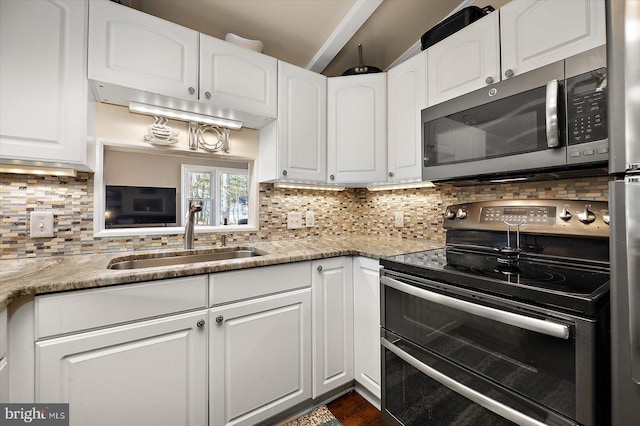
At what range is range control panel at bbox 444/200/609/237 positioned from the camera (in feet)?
3.77

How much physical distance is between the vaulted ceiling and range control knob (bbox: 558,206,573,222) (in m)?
1.36

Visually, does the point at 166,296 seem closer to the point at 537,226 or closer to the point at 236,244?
the point at 236,244

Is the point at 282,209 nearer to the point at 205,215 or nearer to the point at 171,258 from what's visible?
the point at 205,215

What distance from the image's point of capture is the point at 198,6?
1.63m

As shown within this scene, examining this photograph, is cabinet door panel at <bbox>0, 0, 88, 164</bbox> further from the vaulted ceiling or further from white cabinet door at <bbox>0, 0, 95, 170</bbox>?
the vaulted ceiling

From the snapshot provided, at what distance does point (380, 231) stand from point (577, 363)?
5.38ft

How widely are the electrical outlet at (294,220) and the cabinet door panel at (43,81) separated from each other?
129 cm

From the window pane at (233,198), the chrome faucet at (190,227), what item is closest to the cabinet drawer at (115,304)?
the chrome faucet at (190,227)

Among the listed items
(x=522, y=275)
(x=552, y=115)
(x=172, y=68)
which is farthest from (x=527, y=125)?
(x=172, y=68)

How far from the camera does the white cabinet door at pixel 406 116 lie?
1.71 metres

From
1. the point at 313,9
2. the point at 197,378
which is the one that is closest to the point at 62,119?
the point at 197,378

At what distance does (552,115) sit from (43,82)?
7.12 feet

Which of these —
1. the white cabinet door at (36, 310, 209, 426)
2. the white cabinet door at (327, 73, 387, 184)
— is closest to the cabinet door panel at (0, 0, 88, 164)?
the white cabinet door at (36, 310, 209, 426)

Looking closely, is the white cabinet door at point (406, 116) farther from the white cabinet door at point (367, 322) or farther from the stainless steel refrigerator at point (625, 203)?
the stainless steel refrigerator at point (625, 203)
